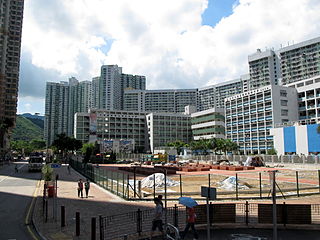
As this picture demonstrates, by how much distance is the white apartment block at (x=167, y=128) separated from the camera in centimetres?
15425

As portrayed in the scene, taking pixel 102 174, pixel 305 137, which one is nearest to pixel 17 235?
pixel 102 174

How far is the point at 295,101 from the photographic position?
10494 cm

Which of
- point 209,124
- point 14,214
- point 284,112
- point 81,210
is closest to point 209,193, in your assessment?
point 81,210

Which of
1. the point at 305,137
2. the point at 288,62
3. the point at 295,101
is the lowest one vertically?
the point at 305,137

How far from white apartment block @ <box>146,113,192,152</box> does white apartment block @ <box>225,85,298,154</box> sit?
122 ft

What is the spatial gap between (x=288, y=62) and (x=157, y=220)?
15737cm

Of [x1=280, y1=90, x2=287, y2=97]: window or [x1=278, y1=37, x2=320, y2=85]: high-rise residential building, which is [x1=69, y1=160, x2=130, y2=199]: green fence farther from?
[x1=278, y1=37, x2=320, y2=85]: high-rise residential building

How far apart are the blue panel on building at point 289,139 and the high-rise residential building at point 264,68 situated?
93.2m

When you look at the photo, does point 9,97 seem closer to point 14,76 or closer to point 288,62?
point 14,76

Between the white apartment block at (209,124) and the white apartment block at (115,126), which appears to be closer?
the white apartment block at (209,124)

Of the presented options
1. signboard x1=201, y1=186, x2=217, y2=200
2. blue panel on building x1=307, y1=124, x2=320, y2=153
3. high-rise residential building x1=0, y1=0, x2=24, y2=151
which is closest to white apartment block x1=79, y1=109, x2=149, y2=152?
high-rise residential building x1=0, y1=0, x2=24, y2=151

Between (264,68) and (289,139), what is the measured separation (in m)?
97.9

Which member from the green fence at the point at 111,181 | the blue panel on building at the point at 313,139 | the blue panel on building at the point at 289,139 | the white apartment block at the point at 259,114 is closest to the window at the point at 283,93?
the white apartment block at the point at 259,114

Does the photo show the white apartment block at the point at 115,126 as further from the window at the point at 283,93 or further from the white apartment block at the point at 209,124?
the window at the point at 283,93
